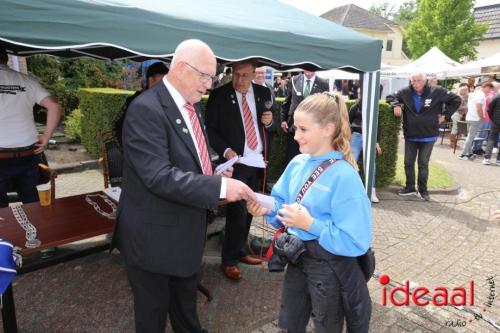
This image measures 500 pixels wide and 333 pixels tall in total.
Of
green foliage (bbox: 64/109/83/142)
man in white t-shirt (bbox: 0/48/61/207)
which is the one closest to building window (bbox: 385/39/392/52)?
green foliage (bbox: 64/109/83/142)

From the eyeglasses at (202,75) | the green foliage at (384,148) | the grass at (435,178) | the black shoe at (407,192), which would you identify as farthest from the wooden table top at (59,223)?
the grass at (435,178)

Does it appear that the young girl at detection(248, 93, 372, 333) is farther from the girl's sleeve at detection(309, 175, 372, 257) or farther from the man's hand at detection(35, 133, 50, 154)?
the man's hand at detection(35, 133, 50, 154)

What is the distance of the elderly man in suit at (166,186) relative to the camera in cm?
188

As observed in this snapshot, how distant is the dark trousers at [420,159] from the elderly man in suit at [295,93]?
181 cm

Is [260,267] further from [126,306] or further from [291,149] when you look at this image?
[291,149]

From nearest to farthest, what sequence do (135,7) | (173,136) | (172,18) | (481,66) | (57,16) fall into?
1. (173,136)
2. (57,16)
3. (135,7)
4. (172,18)
5. (481,66)

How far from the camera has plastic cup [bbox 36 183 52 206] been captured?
3.20 metres

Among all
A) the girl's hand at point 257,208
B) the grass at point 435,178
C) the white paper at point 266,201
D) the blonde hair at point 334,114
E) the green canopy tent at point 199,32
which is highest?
the green canopy tent at point 199,32

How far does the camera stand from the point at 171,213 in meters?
2.01

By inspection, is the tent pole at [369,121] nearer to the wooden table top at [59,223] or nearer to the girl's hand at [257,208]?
the girl's hand at [257,208]

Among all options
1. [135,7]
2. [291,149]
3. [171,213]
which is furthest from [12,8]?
[291,149]

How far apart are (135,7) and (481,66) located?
13237mm

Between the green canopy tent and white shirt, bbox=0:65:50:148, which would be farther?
white shirt, bbox=0:65:50:148

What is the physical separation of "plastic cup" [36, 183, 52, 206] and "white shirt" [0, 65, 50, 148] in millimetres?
539
